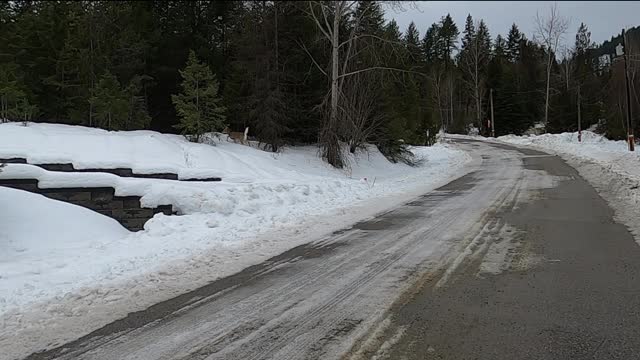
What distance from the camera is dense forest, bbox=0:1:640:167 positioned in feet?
72.9

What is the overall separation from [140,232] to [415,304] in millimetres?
5600

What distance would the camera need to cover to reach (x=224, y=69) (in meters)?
29.5

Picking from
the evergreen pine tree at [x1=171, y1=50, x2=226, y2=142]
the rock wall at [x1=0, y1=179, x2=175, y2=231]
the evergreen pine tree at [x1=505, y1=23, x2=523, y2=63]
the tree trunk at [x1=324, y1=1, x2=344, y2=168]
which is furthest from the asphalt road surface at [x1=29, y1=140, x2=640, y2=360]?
the evergreen pine tree at [x1=505, y1=23, x2=523, y2=63]

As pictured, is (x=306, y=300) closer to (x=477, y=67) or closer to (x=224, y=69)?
(x=224, y=69)

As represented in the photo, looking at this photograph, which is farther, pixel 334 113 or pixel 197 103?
pixel 334 113

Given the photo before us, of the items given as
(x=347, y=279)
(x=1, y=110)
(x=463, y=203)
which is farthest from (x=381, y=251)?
(x=1, y=110)

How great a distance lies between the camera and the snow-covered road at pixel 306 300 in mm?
4227

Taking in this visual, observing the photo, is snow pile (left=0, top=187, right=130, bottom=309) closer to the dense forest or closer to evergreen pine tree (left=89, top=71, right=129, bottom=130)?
the dense forest

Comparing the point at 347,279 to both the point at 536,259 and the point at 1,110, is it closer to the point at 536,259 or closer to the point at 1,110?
the point at 536,259

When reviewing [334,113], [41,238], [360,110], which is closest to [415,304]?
[41,238]

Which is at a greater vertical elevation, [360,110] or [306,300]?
[360,110]

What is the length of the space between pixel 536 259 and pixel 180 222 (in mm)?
5816

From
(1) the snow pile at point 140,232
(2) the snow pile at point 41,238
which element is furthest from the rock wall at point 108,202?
(2) the snow pile at point 41,238

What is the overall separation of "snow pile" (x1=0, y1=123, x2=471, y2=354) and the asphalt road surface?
627mm
